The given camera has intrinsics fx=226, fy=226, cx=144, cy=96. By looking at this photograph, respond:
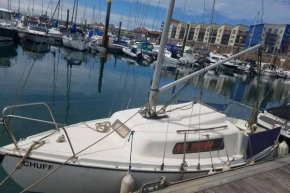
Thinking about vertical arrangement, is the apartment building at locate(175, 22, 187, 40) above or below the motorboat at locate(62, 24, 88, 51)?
above

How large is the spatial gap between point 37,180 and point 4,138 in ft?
14.8

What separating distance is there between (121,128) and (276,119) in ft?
28.2

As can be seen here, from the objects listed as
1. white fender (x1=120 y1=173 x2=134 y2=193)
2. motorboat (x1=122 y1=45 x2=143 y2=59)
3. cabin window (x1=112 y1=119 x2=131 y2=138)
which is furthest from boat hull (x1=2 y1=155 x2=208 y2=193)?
motorboat (x1=122 y1=45 x2=143 y2=59)

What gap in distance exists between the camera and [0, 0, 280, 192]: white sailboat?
528cm

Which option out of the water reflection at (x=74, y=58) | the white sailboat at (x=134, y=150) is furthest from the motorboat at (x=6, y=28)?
the white sailboat at (x=134, y=150)

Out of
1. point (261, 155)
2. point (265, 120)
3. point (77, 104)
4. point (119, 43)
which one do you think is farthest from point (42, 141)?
point (119, 43)

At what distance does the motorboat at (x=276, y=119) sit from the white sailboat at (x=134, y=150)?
3115mm

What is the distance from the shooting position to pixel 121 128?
6844 millimetres

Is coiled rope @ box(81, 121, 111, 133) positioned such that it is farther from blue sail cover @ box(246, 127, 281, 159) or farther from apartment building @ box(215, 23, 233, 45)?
apartment building @ box(215, 23, 233, 45)

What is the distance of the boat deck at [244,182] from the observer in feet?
18.2

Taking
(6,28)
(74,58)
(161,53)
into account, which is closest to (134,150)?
(161,53)

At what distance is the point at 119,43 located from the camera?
55031 mm

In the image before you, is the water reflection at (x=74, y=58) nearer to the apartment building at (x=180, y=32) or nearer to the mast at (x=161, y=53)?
the mast at (x=161, y=53)

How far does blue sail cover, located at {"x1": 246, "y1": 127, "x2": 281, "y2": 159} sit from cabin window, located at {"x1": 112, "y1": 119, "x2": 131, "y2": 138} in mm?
3789
